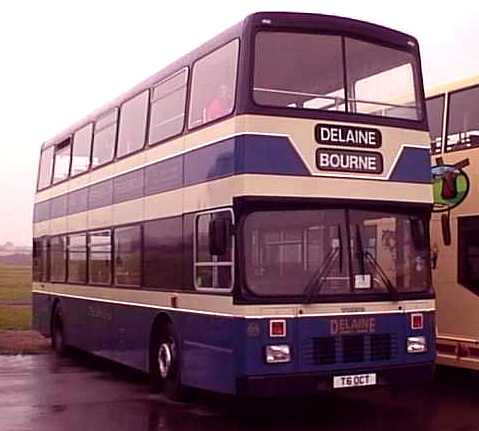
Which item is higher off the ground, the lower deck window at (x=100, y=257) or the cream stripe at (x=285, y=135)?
the cream stripe at (x=285, y=135)

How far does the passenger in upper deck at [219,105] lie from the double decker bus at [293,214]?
28mm

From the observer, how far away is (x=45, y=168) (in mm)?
19125

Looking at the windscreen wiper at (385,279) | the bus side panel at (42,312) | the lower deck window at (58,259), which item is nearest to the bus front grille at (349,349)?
the windscreen wiper at (385,279)

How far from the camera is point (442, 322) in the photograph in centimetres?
1284

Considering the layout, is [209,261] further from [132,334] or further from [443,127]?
[443,127]

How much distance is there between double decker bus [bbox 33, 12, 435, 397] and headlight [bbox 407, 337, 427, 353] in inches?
0.5

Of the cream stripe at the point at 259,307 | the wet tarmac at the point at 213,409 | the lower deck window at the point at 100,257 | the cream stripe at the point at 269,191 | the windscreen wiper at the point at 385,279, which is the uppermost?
the cream stripe at the point at 269,191

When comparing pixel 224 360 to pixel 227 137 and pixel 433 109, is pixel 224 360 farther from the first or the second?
pixel 433 109

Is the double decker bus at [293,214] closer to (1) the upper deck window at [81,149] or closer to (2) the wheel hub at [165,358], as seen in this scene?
(2) the wheel hub at [165,358]

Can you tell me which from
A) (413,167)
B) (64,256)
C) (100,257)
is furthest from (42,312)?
(413,167)

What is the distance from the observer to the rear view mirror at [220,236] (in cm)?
973

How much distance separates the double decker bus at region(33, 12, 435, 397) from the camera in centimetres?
966

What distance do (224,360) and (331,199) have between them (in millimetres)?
2085

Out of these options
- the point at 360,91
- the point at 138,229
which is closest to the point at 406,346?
the point at 360,91
